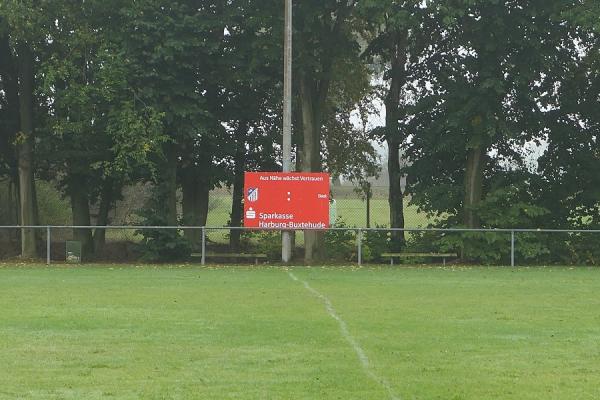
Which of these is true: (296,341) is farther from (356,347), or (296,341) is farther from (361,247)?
(361,247)

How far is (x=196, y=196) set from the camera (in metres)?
32.2

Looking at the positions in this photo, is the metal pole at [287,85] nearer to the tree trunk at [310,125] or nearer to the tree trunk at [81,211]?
the tree trunk at [310,125]

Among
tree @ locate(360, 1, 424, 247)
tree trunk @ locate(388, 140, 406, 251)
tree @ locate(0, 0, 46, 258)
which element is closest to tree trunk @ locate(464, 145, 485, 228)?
tree @ locate(360, 1, 424, 247)

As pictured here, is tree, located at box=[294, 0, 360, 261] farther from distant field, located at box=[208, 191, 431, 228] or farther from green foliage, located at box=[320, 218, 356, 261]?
distant field, located at box=[208, 191, 431, 228]

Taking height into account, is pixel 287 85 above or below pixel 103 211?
above

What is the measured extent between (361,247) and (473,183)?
4.50 metres

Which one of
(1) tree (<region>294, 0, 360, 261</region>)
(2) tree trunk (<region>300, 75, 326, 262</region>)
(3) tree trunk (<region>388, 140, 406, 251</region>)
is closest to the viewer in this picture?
(1) tree (<region>294, 0, 360, 261</region>)

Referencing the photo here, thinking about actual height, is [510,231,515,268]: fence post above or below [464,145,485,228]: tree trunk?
below

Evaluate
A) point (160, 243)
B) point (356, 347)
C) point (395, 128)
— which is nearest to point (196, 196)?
point (160, 243)

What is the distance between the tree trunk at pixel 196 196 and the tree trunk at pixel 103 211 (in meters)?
2.58

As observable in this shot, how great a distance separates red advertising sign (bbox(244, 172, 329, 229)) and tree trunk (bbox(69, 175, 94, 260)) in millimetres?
7514

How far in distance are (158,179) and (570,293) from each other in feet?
51.8

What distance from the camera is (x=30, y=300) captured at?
51.3ft

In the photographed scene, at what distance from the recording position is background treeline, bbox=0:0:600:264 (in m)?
27.4
